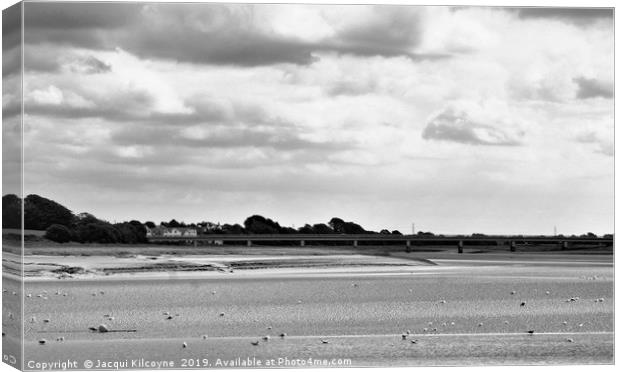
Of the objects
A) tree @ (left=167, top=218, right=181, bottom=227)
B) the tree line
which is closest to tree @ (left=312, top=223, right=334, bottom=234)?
the tree line

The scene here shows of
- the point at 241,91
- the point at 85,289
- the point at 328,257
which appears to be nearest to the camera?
the point at 241,91

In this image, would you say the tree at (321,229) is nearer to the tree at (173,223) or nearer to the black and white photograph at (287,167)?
the black and white photograph at (287,167)

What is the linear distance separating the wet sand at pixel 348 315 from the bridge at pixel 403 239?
585 millimetres

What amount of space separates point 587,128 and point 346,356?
5.03 meters

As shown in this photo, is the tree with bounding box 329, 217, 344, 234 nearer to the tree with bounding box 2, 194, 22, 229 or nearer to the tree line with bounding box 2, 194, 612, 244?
the tree line with bounding box 2, 194, 612, 244

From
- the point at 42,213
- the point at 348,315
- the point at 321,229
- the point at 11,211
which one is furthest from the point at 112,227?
the point at 348,315

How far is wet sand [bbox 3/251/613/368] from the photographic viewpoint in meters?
16.9

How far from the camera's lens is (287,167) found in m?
18.3

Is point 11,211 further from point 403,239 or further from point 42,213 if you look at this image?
point 403,239

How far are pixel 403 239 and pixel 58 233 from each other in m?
5.37

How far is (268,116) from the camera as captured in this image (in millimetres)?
17859

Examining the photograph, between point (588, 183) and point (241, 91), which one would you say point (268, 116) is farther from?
point (588, 183)

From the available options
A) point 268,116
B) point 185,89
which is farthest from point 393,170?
point 185,89

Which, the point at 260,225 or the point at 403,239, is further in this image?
the point at 403,239
